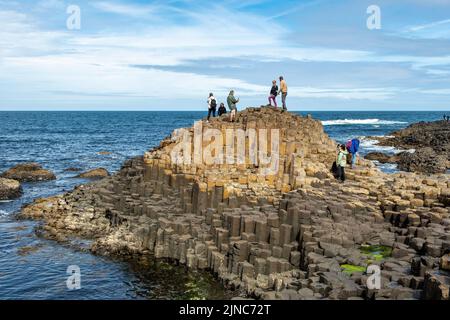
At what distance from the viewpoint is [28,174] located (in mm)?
30609

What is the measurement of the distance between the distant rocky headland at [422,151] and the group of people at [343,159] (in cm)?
1418

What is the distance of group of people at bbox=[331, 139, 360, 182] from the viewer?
17.6m


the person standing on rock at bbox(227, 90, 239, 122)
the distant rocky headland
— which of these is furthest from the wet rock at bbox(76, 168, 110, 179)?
the distant rocky headland

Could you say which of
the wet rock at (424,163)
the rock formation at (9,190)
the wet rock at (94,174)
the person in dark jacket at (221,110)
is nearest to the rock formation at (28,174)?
the wet rock at (94,174)

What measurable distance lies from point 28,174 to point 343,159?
2182cm

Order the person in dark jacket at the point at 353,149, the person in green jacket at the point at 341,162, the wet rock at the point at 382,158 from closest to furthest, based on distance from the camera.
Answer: the person in green jacket at the point at 341,162 → the person in dark jacket at the point at 353,149 → the wet rock at the point at 382,158

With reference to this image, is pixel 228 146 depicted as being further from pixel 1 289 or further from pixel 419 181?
pixel 1 289

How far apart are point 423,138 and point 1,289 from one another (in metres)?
43.0

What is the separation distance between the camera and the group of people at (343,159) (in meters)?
17.6

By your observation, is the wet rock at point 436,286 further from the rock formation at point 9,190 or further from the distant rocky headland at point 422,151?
the distant rocky headland at point 422,151

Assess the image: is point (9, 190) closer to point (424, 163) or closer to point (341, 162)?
point (341, 162)

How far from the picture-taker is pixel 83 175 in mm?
31828

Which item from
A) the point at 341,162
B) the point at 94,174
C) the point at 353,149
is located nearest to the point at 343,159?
the point at 341,162
